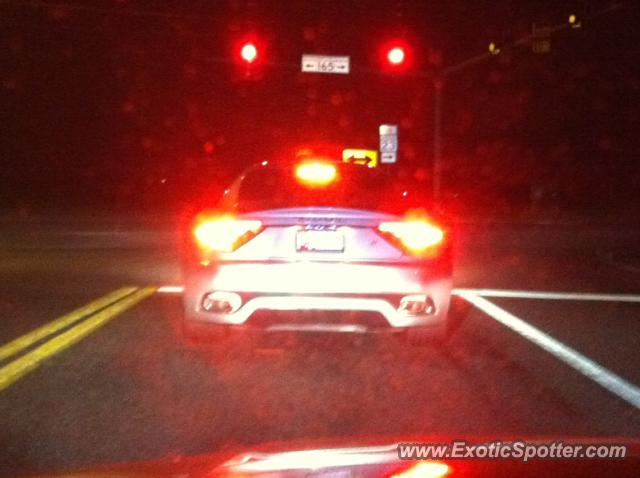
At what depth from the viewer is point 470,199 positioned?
5647 centimetres

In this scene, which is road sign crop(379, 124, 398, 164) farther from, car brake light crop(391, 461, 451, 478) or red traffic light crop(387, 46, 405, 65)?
car brake light crop(391, 461, 451, 478)

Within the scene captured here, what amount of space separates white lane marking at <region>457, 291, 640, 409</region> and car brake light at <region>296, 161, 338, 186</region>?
92.6 inches

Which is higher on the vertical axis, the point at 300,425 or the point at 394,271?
the point at 394,271

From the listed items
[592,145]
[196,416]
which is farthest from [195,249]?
[592,145]

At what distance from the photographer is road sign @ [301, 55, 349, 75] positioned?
2208 centimetres

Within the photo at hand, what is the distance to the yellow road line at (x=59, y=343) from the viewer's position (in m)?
7.68

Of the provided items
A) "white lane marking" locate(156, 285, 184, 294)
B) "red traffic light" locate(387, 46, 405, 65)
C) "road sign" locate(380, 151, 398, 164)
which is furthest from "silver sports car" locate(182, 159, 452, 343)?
"road sign" locate(380, 151, 398, 164)

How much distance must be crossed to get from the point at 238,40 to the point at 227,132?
→ 5853 centimetres

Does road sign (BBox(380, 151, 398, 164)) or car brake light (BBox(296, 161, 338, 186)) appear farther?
road sign (BBox(380, 151, 398, 164))

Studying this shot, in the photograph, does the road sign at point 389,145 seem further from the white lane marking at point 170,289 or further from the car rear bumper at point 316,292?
the car rear bumper at point 316,292

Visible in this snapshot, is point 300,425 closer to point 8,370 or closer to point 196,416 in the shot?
point 196,416

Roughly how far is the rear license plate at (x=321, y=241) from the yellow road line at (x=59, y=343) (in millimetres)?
2247

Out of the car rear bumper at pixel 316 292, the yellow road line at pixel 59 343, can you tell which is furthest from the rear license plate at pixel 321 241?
the yellow road line at pixel 59 343

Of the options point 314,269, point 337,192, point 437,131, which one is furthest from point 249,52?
point 314,269
